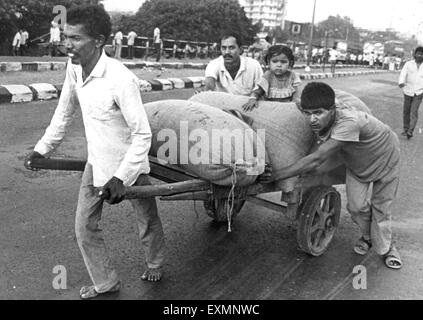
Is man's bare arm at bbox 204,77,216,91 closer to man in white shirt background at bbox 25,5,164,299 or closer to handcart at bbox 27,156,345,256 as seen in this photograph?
handcart at bbox 27,156,345,256

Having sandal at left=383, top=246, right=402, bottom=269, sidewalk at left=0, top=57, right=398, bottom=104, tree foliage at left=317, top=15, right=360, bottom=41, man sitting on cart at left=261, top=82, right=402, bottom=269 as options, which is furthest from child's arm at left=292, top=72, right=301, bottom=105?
tree foliage at left=317, top=15, right=360, bottom=41

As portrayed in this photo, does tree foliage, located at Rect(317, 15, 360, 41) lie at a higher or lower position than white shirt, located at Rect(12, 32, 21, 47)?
higher

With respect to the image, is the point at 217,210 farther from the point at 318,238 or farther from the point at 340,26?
the point at 340,26

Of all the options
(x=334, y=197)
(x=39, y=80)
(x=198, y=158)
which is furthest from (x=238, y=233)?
(x=39, y=80)

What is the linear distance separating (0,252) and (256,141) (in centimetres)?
199

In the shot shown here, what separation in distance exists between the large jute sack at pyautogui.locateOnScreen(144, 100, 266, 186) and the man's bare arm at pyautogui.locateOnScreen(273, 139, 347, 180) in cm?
19

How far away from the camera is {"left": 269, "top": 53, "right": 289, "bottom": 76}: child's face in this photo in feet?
14.4

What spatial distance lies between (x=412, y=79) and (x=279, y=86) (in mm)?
6238

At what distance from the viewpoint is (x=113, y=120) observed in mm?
2816

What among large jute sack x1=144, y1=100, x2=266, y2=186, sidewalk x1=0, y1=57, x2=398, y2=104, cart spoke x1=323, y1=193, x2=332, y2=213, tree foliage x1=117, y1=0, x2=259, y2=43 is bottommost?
cart spoke x1=323, y1=193, x2=332, y2=213

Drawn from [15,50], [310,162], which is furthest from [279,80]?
[15,50]

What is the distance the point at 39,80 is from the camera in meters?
12.2

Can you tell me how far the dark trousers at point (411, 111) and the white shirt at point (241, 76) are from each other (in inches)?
232
